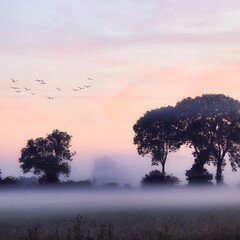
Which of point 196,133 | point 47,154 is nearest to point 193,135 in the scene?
point 196,133

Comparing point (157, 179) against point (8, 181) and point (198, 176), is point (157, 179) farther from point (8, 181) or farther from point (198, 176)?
point (8, 181)

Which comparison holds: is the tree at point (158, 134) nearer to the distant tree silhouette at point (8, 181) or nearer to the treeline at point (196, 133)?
the treeline at point (196, 133)

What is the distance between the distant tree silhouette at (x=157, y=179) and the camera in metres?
90.1

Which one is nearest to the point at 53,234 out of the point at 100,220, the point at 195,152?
the point at 100,220

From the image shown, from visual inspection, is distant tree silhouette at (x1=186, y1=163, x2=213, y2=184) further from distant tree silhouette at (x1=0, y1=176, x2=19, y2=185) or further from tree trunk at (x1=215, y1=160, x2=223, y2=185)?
distant tree silhouette at (x1=0, y1=176, x2=19, y2=185)

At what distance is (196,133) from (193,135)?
65cm

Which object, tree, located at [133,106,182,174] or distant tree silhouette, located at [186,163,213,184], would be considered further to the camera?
tree, located at [133,106,182,174]

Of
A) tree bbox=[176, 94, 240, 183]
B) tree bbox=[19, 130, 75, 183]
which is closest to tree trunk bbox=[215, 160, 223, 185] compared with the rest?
tree bbox=[176, 94, 240, 183]

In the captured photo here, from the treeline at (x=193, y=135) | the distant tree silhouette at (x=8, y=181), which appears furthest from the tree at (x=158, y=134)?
the distant tree silhouette at (x=8, y=181)

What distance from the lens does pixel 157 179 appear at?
90.4 meters

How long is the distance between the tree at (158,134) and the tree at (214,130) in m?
3.31

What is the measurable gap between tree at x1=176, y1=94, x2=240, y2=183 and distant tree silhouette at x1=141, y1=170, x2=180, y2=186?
541 centimetres

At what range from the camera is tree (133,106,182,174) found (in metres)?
101

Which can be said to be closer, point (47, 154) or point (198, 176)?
point (198, 176)
